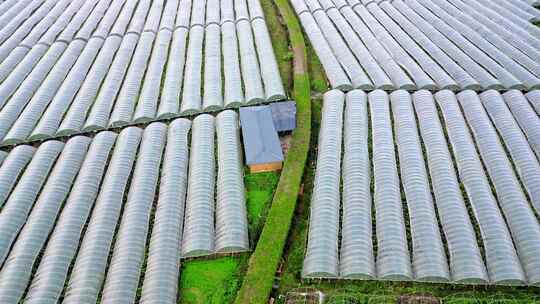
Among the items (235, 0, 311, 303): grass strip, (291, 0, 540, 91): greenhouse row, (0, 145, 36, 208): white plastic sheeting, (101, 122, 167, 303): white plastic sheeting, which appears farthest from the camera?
(291, 0, 540, 91): greenhouse row

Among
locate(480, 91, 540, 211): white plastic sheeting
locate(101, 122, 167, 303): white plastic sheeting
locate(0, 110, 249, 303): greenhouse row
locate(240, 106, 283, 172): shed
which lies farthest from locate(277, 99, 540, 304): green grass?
locate(101, 122, 167, 303): white plastic sheeting

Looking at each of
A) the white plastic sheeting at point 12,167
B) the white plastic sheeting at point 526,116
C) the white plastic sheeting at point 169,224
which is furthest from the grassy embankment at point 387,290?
the white plastic sheeting at point 12,167

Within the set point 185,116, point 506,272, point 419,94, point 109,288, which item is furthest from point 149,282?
point 419,94

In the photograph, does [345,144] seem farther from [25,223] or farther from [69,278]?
[25,223]

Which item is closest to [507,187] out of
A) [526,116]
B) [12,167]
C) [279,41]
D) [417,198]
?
[417,198]

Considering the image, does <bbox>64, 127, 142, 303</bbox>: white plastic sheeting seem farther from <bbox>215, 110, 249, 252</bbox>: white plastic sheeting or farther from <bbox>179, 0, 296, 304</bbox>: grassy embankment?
<bbox>215, 110, 249, 252</bbox>: white plastic sheeting

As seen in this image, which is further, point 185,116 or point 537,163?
point 185,116
